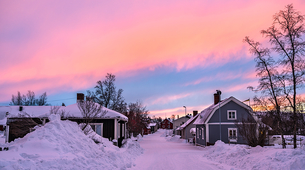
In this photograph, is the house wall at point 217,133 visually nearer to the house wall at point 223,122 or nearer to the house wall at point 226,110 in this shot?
the house wall at point 223,122

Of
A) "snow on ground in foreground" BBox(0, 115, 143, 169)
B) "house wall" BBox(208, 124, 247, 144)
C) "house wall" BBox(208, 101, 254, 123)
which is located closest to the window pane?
"snow on ground in foreground" BBox(0, 115, 143, 169)

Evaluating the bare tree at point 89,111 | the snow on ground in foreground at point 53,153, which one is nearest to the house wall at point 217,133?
the bare tree at point 89,111

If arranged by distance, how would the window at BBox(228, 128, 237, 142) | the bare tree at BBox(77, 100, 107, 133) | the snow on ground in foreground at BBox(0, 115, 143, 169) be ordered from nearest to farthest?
1. the snow on ground in foreground at BBox(0, 115, 143, 169)
2. the bare tree at BBox(77, 100, 107, 133)
3. the window at BBox(228, 128, 237, 142)

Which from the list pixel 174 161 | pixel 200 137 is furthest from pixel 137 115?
pixel 174 161

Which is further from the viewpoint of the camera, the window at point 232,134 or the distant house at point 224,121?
the distant house at point 224,121

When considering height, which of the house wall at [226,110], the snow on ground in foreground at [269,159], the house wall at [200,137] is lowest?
the house wall at [200,137]

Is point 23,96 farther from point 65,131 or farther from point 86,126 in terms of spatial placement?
point 65,131

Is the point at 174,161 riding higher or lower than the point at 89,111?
lower

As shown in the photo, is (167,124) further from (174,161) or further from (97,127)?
(174,161)

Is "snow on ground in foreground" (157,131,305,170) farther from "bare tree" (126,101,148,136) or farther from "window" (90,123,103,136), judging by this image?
"bare tree" (126,101,148,136)

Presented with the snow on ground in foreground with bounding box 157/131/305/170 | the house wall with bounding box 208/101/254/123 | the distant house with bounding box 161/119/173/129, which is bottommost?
the distant house with bounding box 161/119/173/129

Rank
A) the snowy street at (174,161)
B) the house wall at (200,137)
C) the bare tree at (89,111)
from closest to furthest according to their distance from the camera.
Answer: the snowy street at (174,161) → the bare tree at (89,111) → the house wall at (200,137)

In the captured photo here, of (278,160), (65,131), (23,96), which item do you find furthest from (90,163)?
(23,96)

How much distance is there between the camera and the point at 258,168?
1176cm
